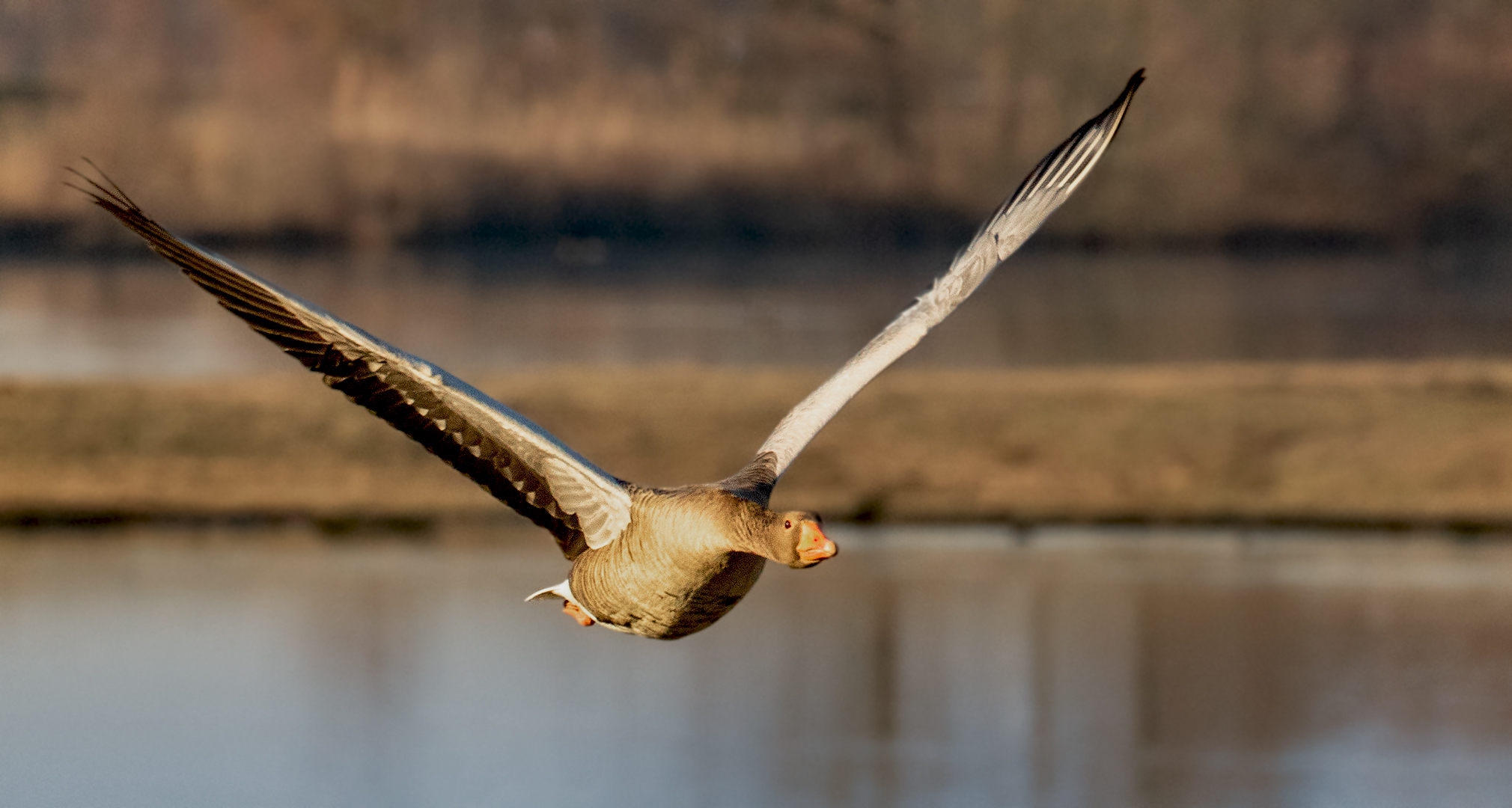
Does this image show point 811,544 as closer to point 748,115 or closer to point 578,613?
point 578,613

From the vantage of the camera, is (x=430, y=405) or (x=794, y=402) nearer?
(x=430, y=405)

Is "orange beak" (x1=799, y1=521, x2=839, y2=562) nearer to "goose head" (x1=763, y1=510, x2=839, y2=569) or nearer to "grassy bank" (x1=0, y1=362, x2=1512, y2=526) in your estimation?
"goose head" (x1=763, y1=510, x2=839, y2=569)

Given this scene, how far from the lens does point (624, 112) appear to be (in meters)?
34.1

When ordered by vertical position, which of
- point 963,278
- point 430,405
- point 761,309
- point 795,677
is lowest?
point 795,677

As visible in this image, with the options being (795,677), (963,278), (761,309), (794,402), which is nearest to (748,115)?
(761,309)

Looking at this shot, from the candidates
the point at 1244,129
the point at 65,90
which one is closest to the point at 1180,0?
the point at 1244,129

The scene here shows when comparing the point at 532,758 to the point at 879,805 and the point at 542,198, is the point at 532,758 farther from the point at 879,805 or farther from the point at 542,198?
A: the point at 542,198

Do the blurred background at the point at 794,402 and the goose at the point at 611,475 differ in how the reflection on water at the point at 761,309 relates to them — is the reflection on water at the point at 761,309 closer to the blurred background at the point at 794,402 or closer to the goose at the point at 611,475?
the blurred background at the point at 794,402

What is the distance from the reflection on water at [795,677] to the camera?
592 inches

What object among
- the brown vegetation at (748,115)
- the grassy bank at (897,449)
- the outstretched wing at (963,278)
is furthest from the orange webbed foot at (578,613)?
the brown vegetation at (748,115)

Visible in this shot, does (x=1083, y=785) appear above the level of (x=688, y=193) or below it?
below

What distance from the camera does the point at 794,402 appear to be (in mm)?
22016

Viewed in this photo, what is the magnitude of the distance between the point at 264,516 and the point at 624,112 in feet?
51.2

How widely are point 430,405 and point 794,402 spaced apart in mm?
13058
